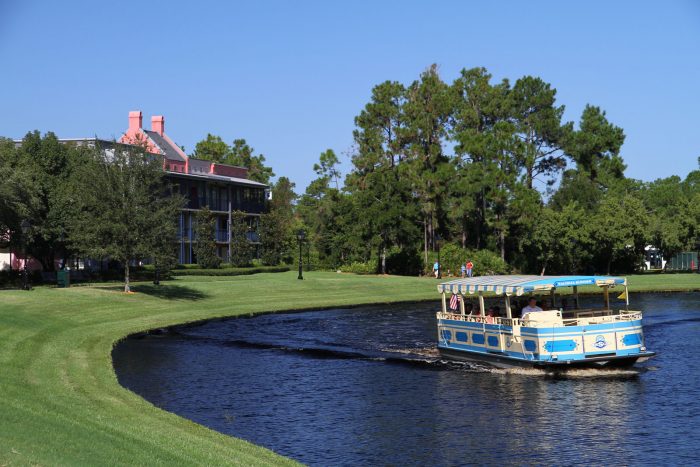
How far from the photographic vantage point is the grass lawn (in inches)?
640

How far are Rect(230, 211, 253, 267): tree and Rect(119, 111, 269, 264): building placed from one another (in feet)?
10.5

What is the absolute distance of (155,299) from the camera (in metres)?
55.3

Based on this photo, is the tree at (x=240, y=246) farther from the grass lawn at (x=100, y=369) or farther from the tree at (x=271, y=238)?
the grass lawn at (x=100, y=369)

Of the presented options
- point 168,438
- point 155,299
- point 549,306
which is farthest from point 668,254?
point 168,438

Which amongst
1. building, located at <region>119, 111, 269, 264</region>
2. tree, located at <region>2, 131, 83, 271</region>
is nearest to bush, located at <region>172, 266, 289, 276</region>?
building, located at <region>119, 111, 269, 264</region>

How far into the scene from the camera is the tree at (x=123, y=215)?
174 ft

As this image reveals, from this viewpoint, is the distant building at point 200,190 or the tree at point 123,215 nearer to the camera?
the tree at point 123,215

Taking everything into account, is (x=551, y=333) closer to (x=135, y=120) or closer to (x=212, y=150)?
(x=135, y=120)

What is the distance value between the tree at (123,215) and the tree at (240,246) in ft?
121

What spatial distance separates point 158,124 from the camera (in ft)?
376

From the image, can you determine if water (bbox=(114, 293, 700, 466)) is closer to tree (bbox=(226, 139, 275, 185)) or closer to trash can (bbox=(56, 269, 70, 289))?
trash can (bbox=(56, 269, 70, 289))

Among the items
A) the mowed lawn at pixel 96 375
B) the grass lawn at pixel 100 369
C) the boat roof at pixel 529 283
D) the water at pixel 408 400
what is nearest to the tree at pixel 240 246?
the grass lawn at pixel 100 369

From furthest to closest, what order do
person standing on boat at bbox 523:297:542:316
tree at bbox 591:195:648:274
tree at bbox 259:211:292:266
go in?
tree at bbox 259:211:292:266 < tree at bbox 591:195:648:274 < person standing on boat at bbox 523:297:542:316

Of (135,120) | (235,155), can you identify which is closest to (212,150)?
(235,155)
